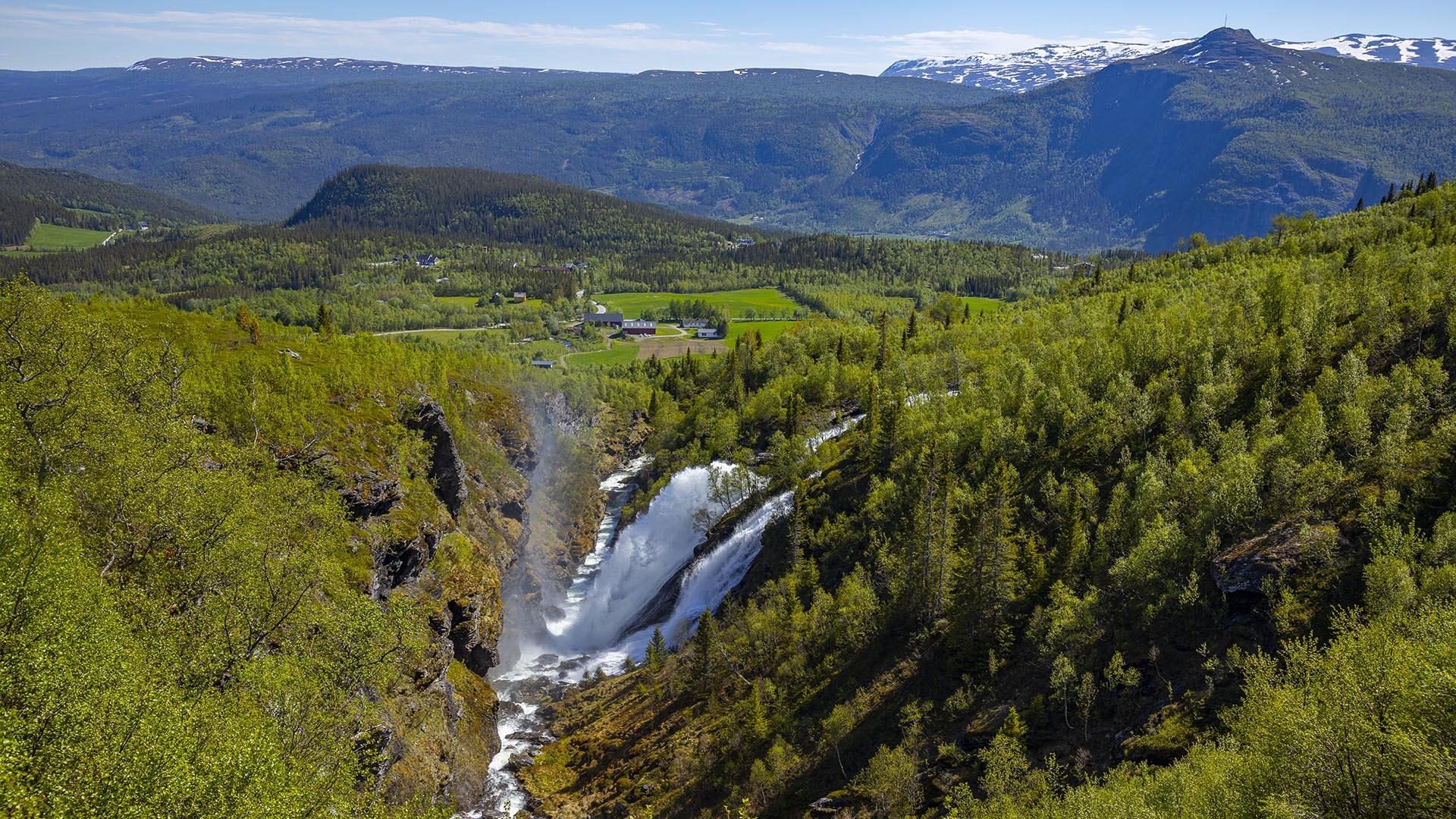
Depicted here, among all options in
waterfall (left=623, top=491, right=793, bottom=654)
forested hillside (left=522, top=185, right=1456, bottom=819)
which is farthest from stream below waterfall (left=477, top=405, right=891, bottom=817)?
forested hillside (left=522, top=185, right=1456, bottom=819)

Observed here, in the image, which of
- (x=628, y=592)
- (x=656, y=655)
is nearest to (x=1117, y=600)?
(x=656, y=655)

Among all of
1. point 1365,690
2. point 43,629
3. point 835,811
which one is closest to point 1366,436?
point 1365,690

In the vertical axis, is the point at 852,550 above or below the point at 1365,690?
below

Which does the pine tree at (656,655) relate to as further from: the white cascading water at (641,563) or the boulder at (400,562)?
the boulder at (400,562)

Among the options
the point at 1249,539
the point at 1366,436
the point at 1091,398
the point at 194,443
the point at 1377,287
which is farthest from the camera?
the point at 1091,398

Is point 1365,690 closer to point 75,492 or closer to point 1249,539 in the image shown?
point 1249,539

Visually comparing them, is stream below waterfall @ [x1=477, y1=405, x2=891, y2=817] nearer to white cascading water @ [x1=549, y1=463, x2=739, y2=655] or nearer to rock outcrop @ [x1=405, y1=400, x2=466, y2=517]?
white cascading water @ [x1=549, y1=463, x2=739, y2=655]

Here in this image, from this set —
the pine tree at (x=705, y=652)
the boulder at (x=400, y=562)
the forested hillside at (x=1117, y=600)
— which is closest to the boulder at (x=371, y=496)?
the boulder at (x=400, y=562)

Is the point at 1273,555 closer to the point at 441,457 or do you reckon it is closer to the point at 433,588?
the point at 433,588
